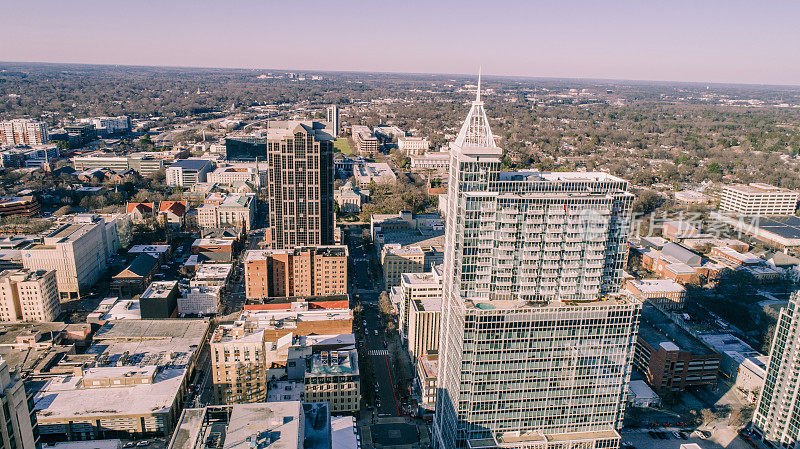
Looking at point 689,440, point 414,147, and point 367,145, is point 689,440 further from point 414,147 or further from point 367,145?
point 367,145

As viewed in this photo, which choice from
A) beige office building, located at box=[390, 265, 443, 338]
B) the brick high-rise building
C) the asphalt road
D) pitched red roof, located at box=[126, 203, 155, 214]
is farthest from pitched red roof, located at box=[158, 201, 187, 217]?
beige office building, located at box=[390, 265, 443, 338]

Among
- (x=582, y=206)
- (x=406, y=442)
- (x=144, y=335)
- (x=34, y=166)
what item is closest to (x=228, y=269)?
(x=144, y=335)

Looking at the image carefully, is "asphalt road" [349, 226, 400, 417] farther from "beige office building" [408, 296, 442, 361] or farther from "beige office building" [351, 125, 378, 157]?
"beige office building" [351, 125, 378, 157]

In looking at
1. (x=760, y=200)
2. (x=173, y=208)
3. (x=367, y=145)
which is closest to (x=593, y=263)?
(x=173, y=208)

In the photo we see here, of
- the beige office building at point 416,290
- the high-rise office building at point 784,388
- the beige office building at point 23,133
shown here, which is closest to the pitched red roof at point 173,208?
the beige office building at point 416,290

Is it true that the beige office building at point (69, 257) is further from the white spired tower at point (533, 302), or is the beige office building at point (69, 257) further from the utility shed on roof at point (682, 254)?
the utility shed on roof at point (682, 254)

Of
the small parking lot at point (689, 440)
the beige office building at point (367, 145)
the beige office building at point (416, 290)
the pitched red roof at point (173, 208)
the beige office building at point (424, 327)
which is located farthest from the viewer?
the beige office building at point (367, 145)
